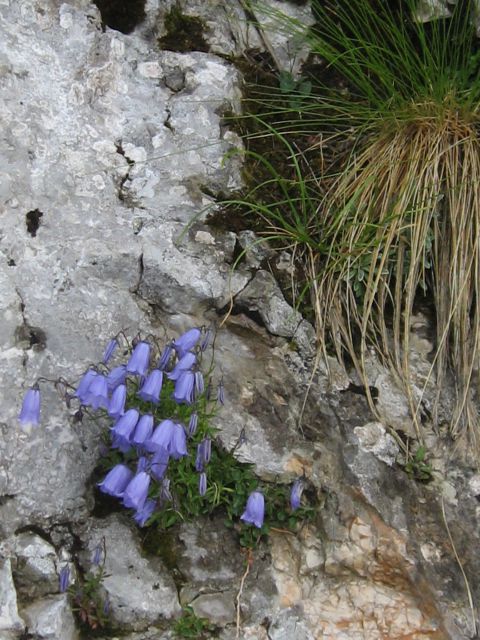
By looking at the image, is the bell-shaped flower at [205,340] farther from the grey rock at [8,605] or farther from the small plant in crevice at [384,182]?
the grey rock at [8,605]

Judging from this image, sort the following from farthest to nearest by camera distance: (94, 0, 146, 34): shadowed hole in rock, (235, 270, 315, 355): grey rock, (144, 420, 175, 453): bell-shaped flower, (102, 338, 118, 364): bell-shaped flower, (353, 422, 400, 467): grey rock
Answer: (94, 0, 146, 34): shadowed hole in rock < (235, 270, 315, 355): grey rock < (353, 422, 400, 467): grey rock < (102, 338, 118, 364): bell-shaped flower < (144, 420, 175, 453): bell-shaped flower

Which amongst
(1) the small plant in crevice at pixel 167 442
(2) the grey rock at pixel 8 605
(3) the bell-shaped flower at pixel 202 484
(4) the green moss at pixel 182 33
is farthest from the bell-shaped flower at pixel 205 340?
(4) the green moss at pixel 182 33

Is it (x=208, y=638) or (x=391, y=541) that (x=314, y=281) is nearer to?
(x=391, y=541)

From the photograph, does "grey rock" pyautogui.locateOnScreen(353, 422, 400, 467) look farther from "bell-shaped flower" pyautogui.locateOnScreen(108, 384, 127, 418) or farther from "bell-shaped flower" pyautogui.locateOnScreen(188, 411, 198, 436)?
"bell-shaped flower" pyautogui.locateOnScreen(108, 384, 127, 418)

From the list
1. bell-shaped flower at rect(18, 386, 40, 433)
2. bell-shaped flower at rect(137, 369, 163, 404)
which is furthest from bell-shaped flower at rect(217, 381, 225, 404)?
bell-shaped flower at rect(18, 386, 40, 433)

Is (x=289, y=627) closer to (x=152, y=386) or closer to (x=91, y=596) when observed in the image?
(x=91, y=596)

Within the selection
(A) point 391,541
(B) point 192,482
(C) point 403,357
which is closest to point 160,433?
(B) point 192,482
